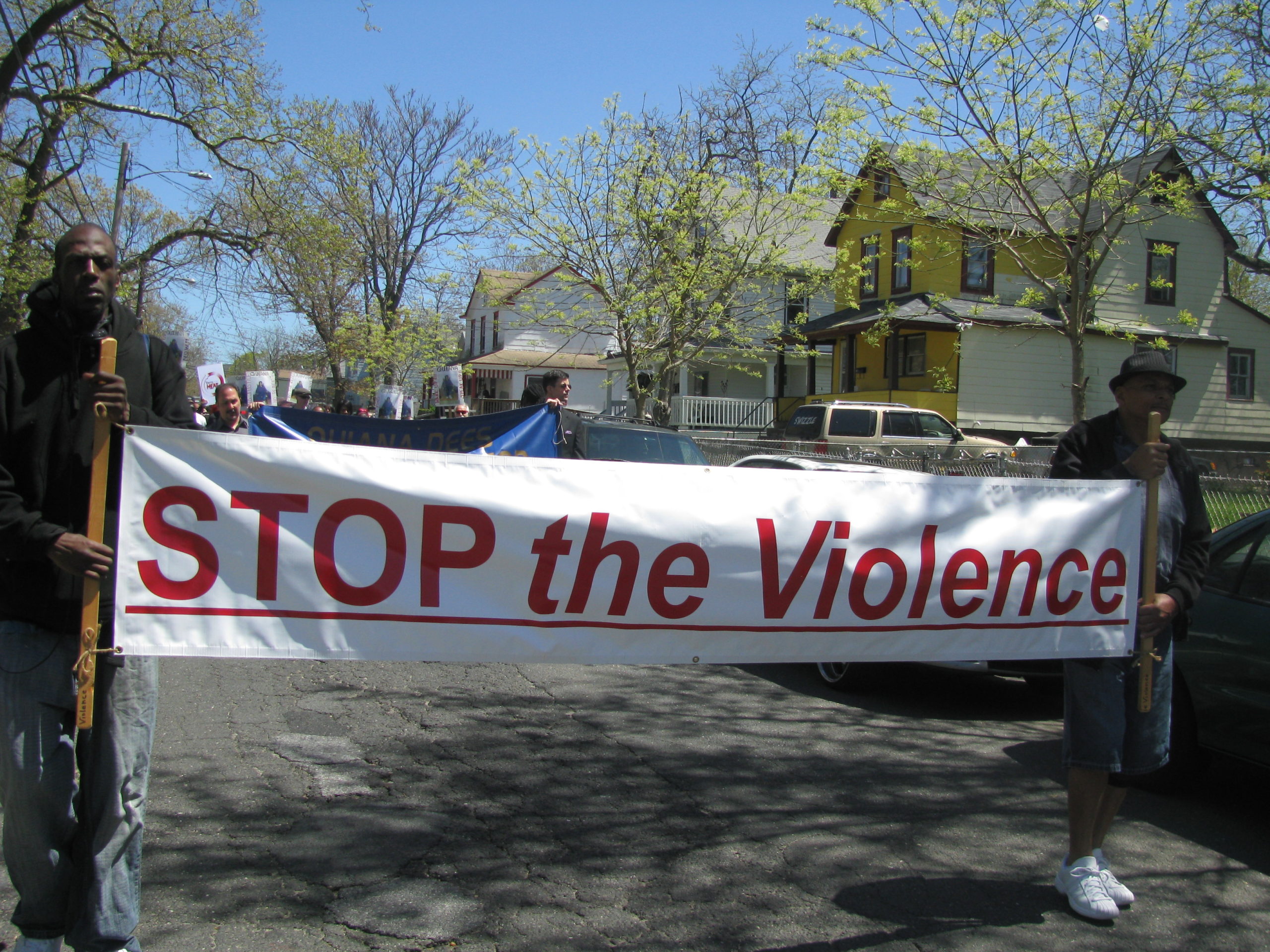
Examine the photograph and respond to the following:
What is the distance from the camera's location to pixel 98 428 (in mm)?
2611

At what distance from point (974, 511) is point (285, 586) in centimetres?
239

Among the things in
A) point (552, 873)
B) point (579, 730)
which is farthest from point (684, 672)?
point (552, 873)

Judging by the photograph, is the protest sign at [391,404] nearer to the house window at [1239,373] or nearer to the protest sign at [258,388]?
the protest sign at [258,388]

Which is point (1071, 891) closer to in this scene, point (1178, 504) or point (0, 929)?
point (1178, 504)

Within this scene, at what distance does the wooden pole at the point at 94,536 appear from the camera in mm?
2553

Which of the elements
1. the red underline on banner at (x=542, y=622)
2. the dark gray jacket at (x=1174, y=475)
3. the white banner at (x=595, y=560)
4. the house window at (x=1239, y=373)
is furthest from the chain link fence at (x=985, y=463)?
the house window at (x=1239, y=373)

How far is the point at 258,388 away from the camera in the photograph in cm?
3148

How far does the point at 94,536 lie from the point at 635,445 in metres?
7.70

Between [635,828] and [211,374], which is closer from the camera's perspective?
[635,828]

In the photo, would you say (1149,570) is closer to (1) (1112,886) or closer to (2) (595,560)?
(1) (1112,886)

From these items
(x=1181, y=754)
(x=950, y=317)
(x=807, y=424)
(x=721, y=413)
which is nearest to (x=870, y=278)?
(x=950, y=317)

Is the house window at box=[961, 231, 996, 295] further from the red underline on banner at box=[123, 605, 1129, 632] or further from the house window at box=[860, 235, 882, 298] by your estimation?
the red underline on banner at box=[123, 605, 1129, 632]

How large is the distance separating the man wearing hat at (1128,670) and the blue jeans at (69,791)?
9.89 ft

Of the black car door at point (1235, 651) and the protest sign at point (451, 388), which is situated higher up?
the protest sign at point (451, 388)
